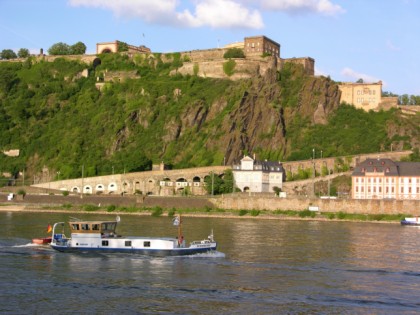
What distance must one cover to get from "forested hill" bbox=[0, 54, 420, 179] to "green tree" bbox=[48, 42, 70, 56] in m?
20.2

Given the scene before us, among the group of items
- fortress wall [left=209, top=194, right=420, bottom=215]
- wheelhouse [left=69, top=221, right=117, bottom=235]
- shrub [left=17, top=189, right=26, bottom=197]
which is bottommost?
wheelhouse [left=69, top=221, right=117, bottom=235]

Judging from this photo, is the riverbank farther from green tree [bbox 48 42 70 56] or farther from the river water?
green tree [bbox 48 42 70 56]

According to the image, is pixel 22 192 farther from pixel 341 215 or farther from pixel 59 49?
pixel 59 49

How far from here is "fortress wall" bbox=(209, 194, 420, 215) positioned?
76375mm

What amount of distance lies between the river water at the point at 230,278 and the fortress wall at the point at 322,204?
74.5ft

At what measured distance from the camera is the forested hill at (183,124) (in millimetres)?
99688

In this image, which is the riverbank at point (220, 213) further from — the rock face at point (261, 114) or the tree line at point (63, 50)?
the tree line at point (63, 50)

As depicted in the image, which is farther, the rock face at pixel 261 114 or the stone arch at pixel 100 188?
the rock face at pixel 261 114

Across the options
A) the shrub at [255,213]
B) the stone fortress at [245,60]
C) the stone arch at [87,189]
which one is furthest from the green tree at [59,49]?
the shrub at [255,213]

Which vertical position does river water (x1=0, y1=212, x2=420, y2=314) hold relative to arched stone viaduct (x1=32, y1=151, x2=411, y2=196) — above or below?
below

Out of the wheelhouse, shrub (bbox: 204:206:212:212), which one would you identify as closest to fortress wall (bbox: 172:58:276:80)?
shrub (bbox: 204:206:212:212)

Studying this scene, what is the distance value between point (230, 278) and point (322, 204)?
148ft

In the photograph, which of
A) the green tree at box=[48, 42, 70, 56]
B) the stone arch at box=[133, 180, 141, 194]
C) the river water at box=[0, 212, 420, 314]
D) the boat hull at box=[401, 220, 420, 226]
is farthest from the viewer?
the green tree at box=[48, 42, 70, 56]

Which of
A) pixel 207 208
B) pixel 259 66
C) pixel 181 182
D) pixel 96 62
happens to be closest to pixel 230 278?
pixel 207 208
